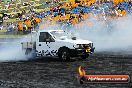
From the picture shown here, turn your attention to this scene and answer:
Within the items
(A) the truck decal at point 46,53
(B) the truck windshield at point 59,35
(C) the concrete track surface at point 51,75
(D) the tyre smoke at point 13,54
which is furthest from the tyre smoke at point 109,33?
(C) the concrete track surface at point 51,75

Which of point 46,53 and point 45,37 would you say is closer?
point 46,53

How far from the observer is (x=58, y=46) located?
24.6 meters

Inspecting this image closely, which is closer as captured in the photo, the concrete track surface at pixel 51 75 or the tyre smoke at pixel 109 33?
the concrete track surface at pixel 51 75

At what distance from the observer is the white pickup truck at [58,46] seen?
2408 centimetres

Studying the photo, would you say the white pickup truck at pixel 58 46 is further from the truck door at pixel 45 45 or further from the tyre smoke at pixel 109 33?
the tyre smoke at pixel 109 33

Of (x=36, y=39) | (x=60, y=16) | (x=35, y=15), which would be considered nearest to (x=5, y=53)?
(x=36, y=39)

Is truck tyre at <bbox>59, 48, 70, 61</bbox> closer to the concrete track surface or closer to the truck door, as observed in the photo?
the concrete track surface

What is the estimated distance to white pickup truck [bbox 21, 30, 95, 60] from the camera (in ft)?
79.0

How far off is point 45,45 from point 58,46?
37.4 inches

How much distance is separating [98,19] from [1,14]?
61.6ft

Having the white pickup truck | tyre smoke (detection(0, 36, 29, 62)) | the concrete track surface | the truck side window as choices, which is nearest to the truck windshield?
the white pickup truck

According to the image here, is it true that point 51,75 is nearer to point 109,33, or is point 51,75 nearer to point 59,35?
point 59,35

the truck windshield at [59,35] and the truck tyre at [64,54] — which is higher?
the truck windshield at [59,35]

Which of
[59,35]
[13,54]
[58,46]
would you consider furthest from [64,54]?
[13,54]
